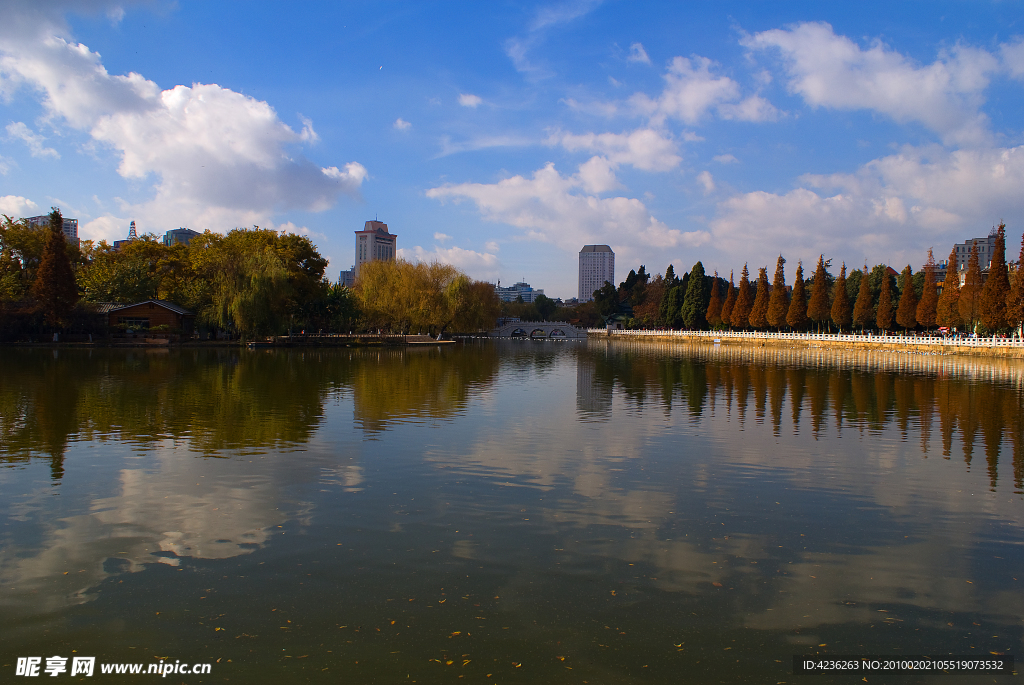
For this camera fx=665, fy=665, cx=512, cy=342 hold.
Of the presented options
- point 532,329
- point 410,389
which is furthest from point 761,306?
point 410,389

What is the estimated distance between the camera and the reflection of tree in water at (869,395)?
16.1 m

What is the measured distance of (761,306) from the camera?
282 feet

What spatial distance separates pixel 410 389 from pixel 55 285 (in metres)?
37.3

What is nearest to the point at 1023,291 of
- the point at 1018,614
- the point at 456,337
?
the point at 1018,614

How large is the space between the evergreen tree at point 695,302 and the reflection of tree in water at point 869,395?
63.0 meters

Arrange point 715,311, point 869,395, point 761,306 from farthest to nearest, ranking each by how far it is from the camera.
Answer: point 715,311 → point 761,306 → point 869,395

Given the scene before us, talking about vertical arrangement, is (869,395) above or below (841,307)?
below

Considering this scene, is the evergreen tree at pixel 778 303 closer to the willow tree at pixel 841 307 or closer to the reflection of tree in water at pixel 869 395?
the willow tree at pixel 841 307

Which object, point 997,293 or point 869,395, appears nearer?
point 869,395

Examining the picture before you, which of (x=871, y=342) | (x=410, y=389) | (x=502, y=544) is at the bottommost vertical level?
(x=502, y=544)

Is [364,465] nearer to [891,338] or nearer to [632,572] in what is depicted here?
[632,572]

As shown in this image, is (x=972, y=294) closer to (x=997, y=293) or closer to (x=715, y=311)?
(x=997, y=293)

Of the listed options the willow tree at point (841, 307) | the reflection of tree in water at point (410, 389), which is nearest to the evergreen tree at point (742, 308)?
the willow tree at point (841, 307)

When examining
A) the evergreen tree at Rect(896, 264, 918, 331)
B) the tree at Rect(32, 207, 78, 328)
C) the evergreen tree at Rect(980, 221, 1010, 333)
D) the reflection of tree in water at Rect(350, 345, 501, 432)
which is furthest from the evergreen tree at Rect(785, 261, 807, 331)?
the tree at Rect(32, 207, 78, 328)
